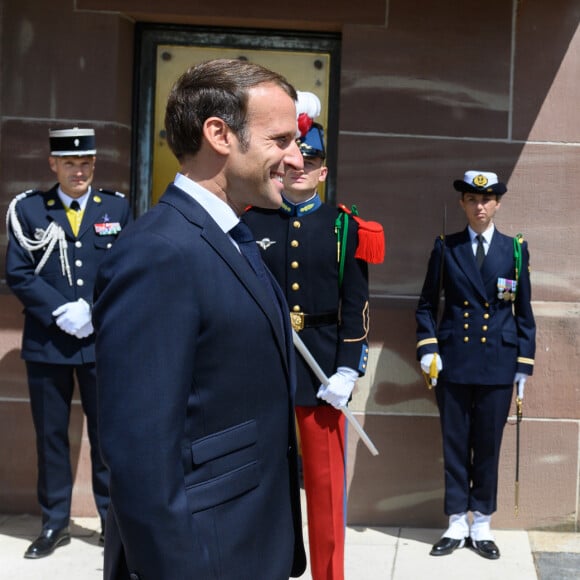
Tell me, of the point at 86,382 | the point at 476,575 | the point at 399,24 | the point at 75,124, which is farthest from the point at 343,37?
the point at 476,575

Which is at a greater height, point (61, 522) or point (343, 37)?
point (343, 37)

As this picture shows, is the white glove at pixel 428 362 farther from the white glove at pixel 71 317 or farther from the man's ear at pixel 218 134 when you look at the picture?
the man's ear at pixel 218 134

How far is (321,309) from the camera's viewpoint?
4.61 m

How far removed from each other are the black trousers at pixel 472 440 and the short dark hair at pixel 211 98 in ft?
11.1

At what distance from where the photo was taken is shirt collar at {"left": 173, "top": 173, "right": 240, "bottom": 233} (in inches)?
89.2

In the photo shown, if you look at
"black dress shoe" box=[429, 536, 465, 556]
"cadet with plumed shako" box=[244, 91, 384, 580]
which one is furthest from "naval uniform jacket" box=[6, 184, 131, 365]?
"black dress shoe" box=[429, 536, 465, 556]

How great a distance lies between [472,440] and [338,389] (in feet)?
4.26

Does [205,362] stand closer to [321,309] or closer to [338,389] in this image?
[338,389]

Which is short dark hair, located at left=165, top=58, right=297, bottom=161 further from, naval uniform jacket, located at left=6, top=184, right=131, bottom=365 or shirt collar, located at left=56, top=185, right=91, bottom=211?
shirt collar, located at left=56, top=185, right=91, bottom=211

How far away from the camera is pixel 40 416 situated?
544 centimetres

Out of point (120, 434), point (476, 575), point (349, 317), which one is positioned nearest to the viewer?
point (120, 434)

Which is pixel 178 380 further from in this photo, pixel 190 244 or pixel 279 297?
pixel 279 297

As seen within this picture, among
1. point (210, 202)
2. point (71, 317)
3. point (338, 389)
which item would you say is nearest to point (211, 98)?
point (210, 202)

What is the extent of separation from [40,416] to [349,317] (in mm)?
1769
